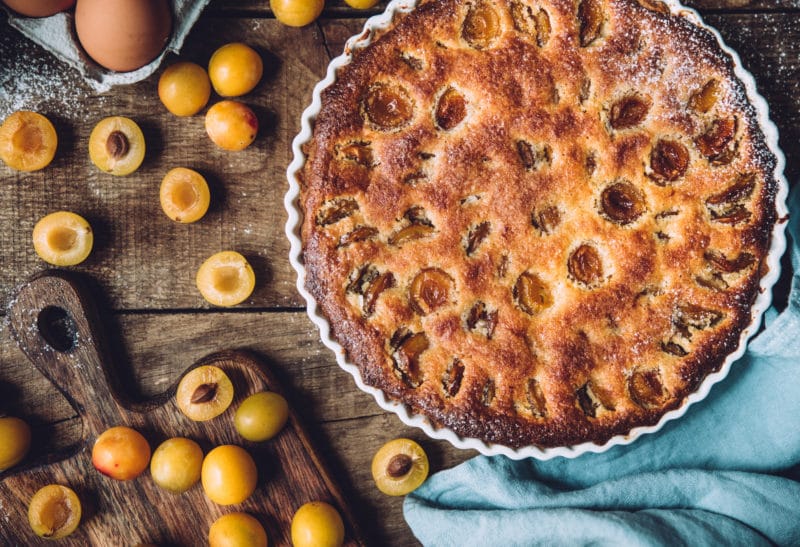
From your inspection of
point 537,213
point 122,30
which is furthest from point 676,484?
point 122,30

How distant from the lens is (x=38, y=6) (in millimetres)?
1681

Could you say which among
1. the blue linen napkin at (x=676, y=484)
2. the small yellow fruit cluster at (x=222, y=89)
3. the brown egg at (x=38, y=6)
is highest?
the brown egg at (x=38, y=6)

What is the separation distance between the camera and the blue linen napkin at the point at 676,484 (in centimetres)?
182

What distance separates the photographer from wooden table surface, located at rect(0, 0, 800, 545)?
1.91 meters

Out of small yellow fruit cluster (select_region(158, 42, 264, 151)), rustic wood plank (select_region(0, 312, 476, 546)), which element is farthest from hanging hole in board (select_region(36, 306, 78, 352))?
small yellow fruit cluster (select_region(158, 42, 264, 151))

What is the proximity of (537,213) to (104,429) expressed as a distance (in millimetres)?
1296

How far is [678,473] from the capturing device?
1876 millimetres

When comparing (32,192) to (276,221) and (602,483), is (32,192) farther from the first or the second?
(602,483)

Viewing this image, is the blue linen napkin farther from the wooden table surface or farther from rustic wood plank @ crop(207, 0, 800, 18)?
rustic wood plank @ crop(207, 0, 800, 18)

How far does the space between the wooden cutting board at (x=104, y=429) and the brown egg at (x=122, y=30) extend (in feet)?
1.99

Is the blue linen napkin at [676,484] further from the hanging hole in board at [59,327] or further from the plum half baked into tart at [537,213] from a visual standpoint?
the hanging hole in board at [59,327]

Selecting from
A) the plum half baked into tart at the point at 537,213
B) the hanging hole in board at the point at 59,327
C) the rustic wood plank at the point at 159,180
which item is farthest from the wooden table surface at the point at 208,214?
the plum half baked into tart at the point at 537,213

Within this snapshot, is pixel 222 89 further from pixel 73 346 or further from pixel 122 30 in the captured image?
pixel 73 346

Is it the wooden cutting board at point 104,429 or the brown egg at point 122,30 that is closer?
the brown egg at point 122,30
